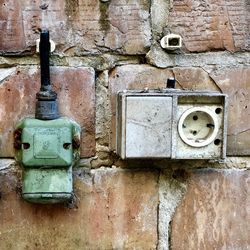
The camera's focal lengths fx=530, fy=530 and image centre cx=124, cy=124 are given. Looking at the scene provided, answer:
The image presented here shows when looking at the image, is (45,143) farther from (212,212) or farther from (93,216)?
(212,212)

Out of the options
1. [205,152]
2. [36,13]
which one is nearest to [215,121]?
[205,152]

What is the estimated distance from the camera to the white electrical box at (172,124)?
0.69 m

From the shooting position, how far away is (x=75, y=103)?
2.39 ft

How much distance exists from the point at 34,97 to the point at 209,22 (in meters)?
0.26

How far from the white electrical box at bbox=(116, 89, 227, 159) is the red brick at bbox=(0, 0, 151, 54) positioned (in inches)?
3.1

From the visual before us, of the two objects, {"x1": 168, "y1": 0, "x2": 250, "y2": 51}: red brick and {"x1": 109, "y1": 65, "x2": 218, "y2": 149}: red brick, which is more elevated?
{"x1": 168, "y1": 0, "x2": 250, "y2": 51}: red brick

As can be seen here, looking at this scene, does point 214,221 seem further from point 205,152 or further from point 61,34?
point 61,34

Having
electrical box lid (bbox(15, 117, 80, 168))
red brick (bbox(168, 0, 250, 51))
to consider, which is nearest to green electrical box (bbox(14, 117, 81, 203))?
electrical box lid (bbox(15, 117, 80, 168))

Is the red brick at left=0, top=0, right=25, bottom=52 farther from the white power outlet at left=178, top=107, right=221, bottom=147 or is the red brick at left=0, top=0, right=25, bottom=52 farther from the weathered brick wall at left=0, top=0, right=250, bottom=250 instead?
the white power outlet at left=178, top=107, right=221, bottom=147

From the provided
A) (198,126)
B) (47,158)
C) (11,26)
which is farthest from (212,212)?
(11,26)

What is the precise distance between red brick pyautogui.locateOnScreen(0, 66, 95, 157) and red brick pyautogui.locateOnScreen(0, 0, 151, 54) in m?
0.03

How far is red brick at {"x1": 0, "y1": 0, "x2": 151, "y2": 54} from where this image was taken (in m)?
0.71

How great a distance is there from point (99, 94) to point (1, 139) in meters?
0.15

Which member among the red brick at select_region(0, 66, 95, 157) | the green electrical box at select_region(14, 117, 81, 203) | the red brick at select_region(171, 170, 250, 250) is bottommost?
the red brick at select_region(171, 170, 250, 250)
